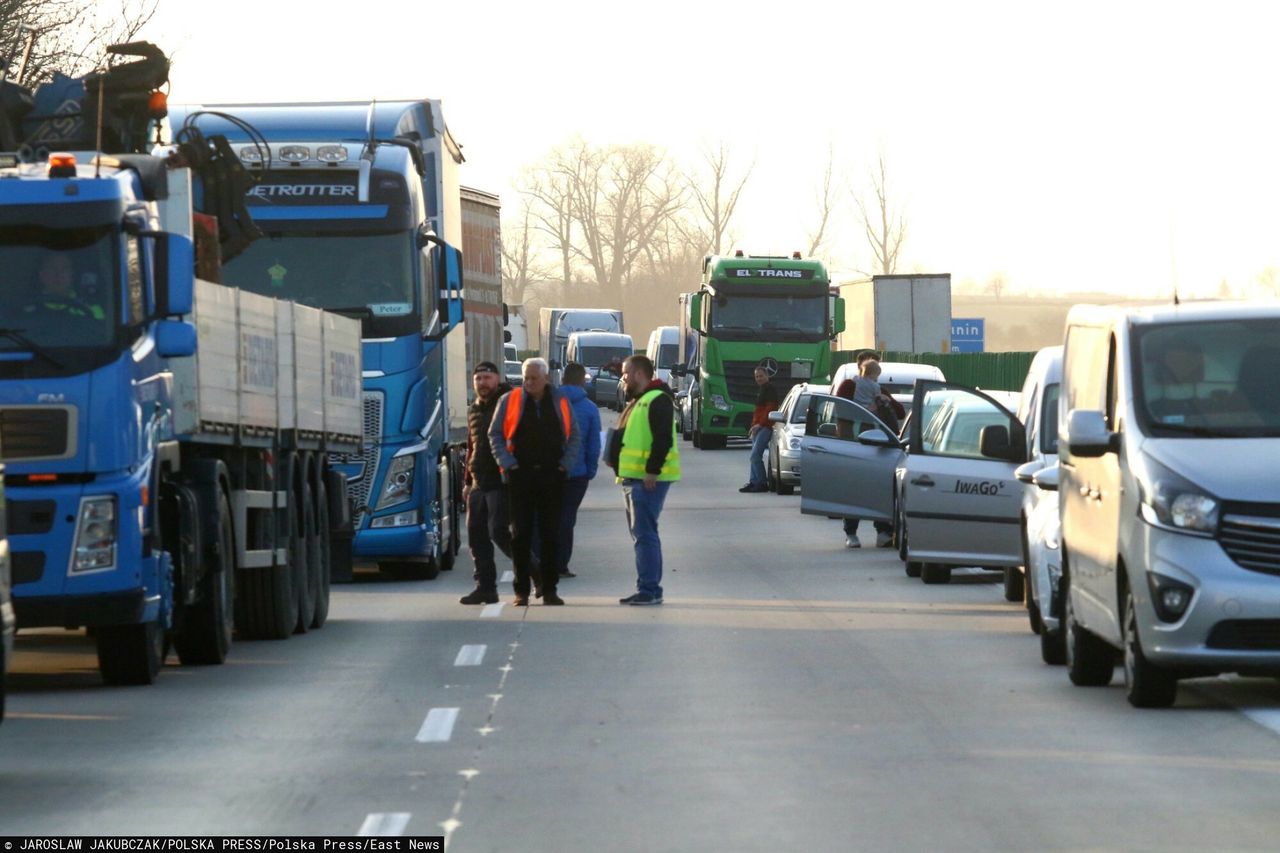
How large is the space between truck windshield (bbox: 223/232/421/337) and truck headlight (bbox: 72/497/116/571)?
7590 mm

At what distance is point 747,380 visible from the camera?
47.2 m

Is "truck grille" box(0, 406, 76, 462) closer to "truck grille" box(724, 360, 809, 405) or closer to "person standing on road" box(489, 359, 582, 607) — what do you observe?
"person standing on road" box(489, 359, 582, 607)

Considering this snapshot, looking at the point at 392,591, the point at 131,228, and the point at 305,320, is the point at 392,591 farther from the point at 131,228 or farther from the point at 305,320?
the point at 131,228

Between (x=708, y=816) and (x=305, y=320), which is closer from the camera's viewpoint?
(x=708, y=816)

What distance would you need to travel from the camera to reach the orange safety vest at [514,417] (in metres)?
17.8

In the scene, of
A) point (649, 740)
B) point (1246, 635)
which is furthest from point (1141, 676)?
point (649, 740)

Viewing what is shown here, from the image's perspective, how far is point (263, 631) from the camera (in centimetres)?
1566

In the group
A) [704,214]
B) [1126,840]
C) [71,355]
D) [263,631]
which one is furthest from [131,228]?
[704,214]

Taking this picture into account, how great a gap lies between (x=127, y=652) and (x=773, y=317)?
112ft

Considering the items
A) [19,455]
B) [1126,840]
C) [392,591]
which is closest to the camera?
[1126,840]

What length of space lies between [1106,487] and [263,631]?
251 inches

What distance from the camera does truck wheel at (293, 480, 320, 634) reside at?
16109 mm

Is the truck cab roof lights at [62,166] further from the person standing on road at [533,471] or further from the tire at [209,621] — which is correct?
the person standing on road at [533,471]

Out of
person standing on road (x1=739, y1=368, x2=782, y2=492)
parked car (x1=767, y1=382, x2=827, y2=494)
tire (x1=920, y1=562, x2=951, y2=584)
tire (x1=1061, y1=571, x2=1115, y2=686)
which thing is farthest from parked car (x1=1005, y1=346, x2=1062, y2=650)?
parked car (x1=767, y1=382, x2=827, y2=494)
